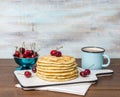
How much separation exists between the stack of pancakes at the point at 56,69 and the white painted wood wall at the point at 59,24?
0.41 meters

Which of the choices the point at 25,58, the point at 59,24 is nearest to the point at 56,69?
the point at 25,58

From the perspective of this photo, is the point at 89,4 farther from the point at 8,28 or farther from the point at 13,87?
the point at 13,87

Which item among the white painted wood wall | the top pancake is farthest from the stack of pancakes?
the white painted wood wall

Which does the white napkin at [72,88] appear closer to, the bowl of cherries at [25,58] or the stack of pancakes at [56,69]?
the stack of pancakes at [56,69]

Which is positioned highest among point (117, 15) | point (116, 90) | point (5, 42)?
point (117, 15)

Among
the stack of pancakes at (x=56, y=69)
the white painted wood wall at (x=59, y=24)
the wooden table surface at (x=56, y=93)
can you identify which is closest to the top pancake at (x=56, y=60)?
the stack of pancakes at (x=56, y=69)

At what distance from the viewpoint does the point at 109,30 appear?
1415mm

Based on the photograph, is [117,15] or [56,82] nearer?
[56,82]

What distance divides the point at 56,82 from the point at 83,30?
498 millimetres

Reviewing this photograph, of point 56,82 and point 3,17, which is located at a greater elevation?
point 3,17

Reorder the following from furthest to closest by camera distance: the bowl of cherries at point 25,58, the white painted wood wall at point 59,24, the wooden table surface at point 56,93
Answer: the white painted wood wall at point 59,24, the bowl of cherries at point 25,58, the wooden table surface at point 56,93

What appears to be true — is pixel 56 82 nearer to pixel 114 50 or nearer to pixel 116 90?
pixel 116 90

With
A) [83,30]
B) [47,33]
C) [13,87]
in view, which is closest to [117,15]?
[83,30]

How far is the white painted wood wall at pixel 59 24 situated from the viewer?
1382 millimetres
